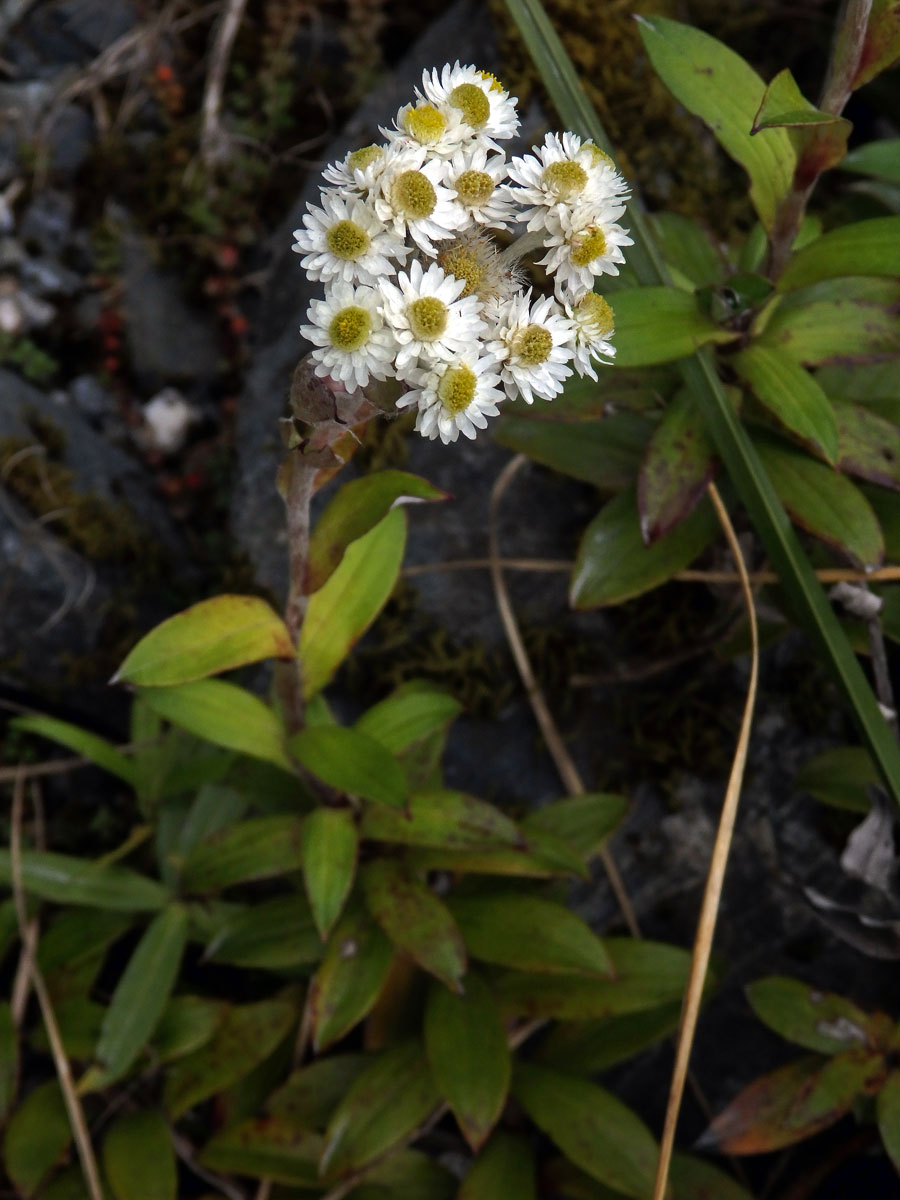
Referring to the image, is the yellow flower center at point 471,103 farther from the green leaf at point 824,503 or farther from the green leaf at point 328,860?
the green leaf at point 328,860

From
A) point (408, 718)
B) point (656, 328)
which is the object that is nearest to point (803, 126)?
point (656, 328)

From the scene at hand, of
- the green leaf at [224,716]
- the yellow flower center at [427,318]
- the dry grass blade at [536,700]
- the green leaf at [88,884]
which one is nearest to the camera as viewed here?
the yellow flower center at [427,318]

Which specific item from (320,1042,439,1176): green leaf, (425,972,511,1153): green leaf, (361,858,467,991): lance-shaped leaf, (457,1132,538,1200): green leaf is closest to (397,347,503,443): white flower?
(361,858,467,991): lance-shaped leaf

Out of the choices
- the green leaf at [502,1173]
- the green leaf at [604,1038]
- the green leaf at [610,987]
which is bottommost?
the green leaf at [502,1173]

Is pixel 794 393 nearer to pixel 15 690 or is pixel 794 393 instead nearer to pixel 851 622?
pixel 851 622

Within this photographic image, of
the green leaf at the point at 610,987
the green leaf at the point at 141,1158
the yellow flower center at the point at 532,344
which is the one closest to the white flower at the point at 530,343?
the yellow flower center at the point at 532,344
